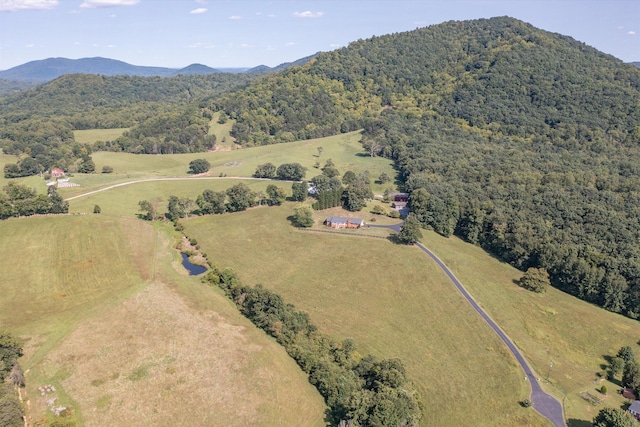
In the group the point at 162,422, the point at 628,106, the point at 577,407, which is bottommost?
the point at 577,407

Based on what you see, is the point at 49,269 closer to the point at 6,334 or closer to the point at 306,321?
the point at 6,334

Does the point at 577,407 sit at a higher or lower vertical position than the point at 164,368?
lower

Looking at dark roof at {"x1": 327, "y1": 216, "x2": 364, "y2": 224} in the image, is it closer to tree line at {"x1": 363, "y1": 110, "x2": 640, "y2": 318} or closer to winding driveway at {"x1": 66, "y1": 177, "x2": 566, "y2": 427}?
tree line at {"x1": 363, "y1": 110, "x2": 640, "y2": 318}

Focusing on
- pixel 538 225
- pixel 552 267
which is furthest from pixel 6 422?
pixel 538 225

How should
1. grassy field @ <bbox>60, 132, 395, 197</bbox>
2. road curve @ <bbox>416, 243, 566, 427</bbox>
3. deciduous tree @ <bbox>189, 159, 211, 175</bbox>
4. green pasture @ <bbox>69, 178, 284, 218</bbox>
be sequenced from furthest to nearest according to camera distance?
1. deciduous tree @ <bbox>189, 159, 211, 175</bbox>
2. grassy field @ <bbox>60, 132, 395, 197</bbox>
3. green pasture @ <bbox>69, 178, 284, 218</bbox>
4. road curve @ <bbox>416, 243, 566, 427</bbox>

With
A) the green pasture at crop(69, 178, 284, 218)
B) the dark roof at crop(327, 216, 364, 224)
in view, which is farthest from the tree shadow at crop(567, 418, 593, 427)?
the green pasture at crop(69, 178, 284, 218)
